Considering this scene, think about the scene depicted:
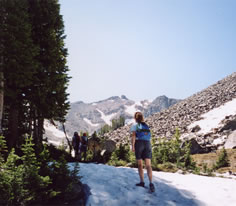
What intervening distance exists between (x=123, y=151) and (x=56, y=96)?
19.5 ft

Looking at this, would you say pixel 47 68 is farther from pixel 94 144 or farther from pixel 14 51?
pixel 94 144

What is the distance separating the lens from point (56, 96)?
1446 centimetres

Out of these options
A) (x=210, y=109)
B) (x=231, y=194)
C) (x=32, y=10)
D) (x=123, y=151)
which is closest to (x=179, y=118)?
(x=210, y=109)

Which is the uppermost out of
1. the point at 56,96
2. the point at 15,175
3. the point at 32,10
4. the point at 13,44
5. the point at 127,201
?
the point at 32,10

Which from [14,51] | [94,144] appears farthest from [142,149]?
[94,144]

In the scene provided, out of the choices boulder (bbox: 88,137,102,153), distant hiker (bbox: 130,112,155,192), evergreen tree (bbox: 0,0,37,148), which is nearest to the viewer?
distant hiker (bbox: 130,112,155,192)

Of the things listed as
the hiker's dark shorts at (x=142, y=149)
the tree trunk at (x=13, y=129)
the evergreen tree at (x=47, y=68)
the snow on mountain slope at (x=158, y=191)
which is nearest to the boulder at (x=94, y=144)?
the evergreen tree at (x=47, y=68)

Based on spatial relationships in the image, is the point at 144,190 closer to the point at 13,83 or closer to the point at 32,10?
the point at 13,83

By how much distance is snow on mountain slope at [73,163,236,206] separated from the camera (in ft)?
17.1

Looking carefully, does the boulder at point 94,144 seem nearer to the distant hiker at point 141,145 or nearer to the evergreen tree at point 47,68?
the evergreen tree at point 47,68

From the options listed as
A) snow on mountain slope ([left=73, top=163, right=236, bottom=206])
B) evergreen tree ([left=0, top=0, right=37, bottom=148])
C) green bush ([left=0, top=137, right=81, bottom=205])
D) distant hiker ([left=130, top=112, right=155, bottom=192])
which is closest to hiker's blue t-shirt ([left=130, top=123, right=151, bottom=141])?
distant hiker ([left=130, top=112, right=155, bottom=192])

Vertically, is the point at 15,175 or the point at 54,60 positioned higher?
the point at 54,60

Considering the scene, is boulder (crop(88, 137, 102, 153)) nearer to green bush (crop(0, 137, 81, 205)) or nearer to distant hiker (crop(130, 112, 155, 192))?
distant hiker (crop(130, 112, 155, 192))

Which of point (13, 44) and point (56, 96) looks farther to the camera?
point (56, 96)
